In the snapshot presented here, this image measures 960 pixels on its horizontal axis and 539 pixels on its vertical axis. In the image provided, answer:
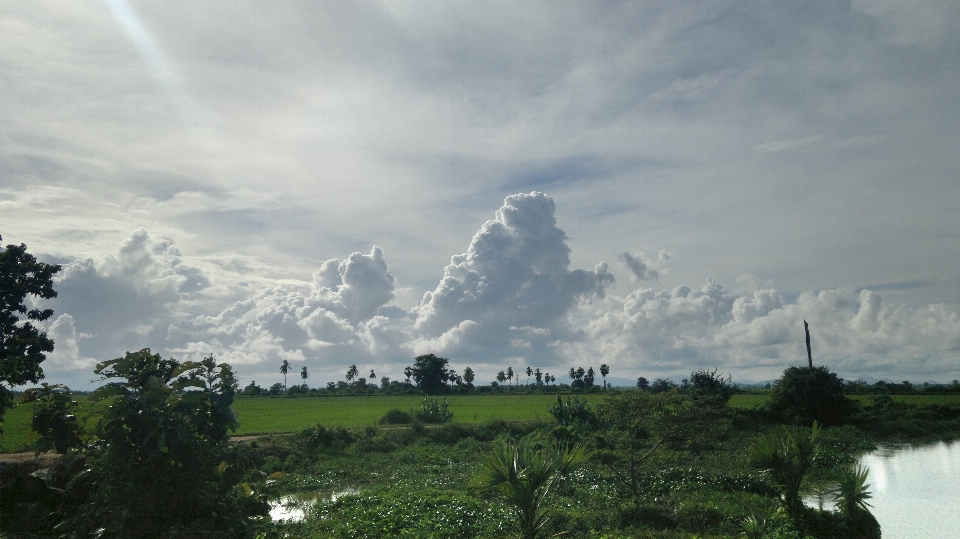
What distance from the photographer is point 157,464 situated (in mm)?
7254

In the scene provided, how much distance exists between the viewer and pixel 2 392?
12383mm

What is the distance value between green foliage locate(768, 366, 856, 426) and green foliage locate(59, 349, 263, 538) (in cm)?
4014

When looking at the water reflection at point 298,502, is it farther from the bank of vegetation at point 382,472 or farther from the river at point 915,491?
the river at point 915,491

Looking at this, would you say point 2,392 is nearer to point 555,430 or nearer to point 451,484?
point 451,484

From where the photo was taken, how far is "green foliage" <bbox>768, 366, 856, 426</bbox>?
1554 inches

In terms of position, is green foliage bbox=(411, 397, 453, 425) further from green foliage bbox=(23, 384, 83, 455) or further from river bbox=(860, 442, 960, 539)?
green foliage bbox=(23, 384, 83, 455)

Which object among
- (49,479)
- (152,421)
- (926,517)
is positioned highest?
(152,421)

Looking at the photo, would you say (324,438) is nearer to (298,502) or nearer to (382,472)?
(382,472)

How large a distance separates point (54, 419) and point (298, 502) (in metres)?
11.1

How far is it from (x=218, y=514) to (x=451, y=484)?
42.3 ft

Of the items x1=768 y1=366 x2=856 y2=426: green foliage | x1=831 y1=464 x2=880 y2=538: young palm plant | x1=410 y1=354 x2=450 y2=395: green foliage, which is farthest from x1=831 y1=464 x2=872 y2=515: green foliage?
x1=410 y1=354 x2=450 y2=395: green foliage

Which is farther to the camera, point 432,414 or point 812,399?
point 812,399

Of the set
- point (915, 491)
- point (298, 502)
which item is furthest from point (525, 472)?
point (915, 491)

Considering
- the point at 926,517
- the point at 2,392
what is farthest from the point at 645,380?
the point at 2,392
